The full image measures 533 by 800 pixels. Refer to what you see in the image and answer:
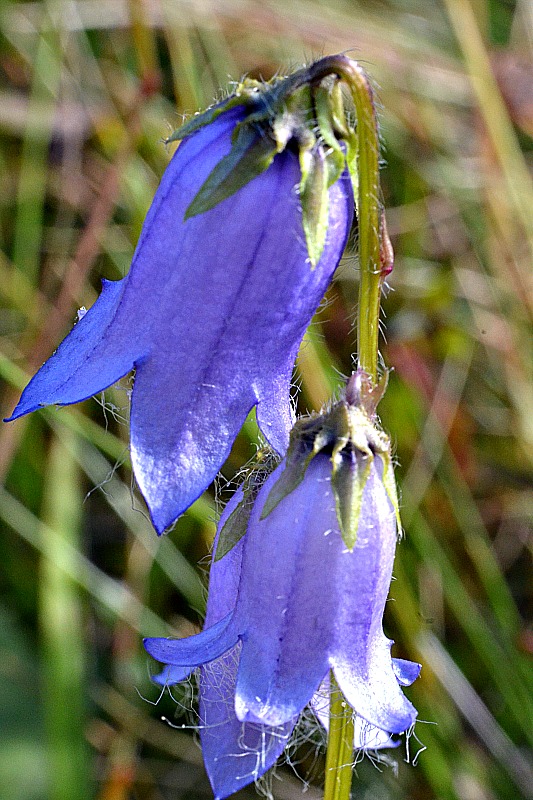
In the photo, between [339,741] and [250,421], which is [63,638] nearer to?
[250,421]

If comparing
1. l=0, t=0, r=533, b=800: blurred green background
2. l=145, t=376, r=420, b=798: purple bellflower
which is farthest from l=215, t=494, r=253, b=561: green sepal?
l=0, t=0, r=533, b=800: blurred green background

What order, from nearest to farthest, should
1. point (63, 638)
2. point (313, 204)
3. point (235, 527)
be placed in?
point (313, 204), point (235, 527), point (63, 638)

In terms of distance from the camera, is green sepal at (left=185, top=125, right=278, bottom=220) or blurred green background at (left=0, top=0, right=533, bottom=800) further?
blurred green background at (left=0, top=0, right=533, bottom=800)

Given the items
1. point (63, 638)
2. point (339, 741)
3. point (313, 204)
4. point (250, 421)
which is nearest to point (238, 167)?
point (313, 204)

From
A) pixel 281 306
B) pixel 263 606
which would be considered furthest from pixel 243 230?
pixel 263 606

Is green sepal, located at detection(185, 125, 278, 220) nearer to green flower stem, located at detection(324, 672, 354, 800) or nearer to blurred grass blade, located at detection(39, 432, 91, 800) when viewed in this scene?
green flower stem, located at detection(324, 672, 354, 800)

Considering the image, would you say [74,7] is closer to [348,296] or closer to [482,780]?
[348,296]

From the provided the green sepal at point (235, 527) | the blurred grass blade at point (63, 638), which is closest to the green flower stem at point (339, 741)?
the green sepal at point (235, 527)
